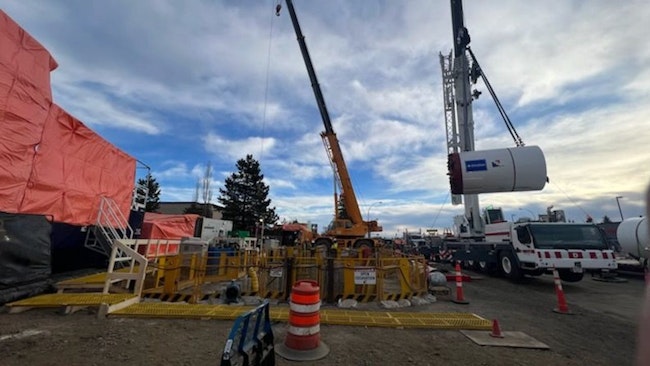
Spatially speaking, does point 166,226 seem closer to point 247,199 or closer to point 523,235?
point 523,235

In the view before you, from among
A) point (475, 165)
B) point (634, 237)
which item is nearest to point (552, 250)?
point (475, 165)

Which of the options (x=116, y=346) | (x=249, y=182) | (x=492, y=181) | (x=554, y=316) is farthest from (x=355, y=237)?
(x=249, y=182)

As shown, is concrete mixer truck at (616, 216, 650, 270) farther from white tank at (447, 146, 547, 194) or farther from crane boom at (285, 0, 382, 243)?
crane boom at (285, 0, 382, 243)

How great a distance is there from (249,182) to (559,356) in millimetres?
45337

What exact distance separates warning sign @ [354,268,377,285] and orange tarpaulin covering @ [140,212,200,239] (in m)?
11.4

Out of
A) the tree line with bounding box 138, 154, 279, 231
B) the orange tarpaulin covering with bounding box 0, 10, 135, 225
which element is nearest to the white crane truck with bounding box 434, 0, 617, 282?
the orange tarpaulin covering with bounding box 0, 10, 135, 225

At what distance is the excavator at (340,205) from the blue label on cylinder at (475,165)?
9.18 meters

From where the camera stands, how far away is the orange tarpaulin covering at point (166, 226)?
15.2 m

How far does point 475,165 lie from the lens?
1116cm

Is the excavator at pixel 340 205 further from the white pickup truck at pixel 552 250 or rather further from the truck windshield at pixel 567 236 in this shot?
the truck windshield at pixel 567 236

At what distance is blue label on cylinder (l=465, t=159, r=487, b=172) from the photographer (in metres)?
11.1

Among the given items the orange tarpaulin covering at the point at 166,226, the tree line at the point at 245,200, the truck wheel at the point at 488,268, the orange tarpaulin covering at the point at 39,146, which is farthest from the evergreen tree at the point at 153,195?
the truck wheel at the point at 488,268

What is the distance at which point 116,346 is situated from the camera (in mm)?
4875

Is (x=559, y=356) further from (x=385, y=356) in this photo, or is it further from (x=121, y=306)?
(x=121, y=306)
